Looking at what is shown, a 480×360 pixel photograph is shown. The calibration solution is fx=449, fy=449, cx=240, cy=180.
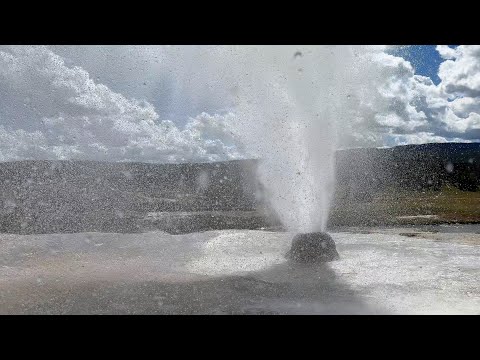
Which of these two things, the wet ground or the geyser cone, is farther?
the geyser cone

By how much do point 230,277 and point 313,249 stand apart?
2.64 m

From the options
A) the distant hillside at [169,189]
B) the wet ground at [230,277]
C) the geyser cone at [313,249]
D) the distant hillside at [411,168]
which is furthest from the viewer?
the distant hillside at [411,168]

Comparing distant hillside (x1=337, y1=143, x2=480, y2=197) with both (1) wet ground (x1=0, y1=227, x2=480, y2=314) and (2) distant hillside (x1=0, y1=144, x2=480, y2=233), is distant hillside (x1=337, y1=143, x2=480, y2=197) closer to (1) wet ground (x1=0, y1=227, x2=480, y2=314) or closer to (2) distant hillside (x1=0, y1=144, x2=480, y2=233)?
(2) distant hillside (x1=0, y1=144, x2=480, y2=233)

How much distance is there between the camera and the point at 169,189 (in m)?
51.5

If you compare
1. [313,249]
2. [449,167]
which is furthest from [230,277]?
[449,167]

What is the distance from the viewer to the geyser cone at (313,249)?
10758 millimetres

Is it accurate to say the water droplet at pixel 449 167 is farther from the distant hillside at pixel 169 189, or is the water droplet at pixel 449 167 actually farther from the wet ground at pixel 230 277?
the wet ground at pixel 230 277

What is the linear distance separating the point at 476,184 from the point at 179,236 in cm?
7614

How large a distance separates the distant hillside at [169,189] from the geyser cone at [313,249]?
5.34 meters

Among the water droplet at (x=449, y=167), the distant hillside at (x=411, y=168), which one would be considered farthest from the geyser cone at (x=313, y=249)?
the water droplet at (x=449, y=167)

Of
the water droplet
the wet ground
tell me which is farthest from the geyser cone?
the water droplet

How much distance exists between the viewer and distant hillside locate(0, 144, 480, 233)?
22922mm

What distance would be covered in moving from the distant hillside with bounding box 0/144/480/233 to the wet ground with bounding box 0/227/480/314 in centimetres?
456

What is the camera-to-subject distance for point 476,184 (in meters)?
78.4
